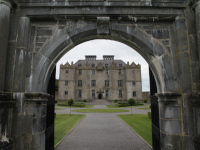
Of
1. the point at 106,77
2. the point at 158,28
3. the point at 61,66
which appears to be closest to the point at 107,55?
the point at 106,77

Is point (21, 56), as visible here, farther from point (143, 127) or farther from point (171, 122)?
point (143, 127)

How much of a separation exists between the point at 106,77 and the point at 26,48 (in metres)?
38.2

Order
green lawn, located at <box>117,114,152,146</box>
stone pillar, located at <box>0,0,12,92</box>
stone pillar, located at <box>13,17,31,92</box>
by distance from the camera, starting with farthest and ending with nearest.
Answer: green lawn, located at <box>117,114,152,146</box>
stone pillar, located at <box>13,17,31,92</box>
stone pillar, located at <box>0,0,12,92</box>

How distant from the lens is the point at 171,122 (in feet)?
11.8

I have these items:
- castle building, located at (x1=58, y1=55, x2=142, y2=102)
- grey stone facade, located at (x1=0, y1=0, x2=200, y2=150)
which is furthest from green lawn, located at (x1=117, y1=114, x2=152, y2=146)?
castle building, located at (x1=58, y1=55, x2=142, y2=102)

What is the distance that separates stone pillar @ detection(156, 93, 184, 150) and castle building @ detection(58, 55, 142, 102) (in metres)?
37.4

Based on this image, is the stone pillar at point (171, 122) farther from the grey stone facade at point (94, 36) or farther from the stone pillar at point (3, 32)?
the stone pillar at point (3, 32)

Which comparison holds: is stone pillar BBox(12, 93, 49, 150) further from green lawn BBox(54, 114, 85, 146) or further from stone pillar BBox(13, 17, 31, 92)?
green lawn BBox(54, 114, 85, 146)

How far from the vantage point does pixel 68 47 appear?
160 inches

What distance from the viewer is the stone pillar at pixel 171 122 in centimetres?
353

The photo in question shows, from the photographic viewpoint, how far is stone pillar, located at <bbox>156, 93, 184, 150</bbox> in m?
3.53

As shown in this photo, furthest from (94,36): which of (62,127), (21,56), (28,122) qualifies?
(62,127)

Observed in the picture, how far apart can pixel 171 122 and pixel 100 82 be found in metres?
38.0

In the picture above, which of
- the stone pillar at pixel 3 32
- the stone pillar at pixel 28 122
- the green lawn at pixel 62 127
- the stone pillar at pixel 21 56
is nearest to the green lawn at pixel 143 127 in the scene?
the green lawn at pixel 62 127
